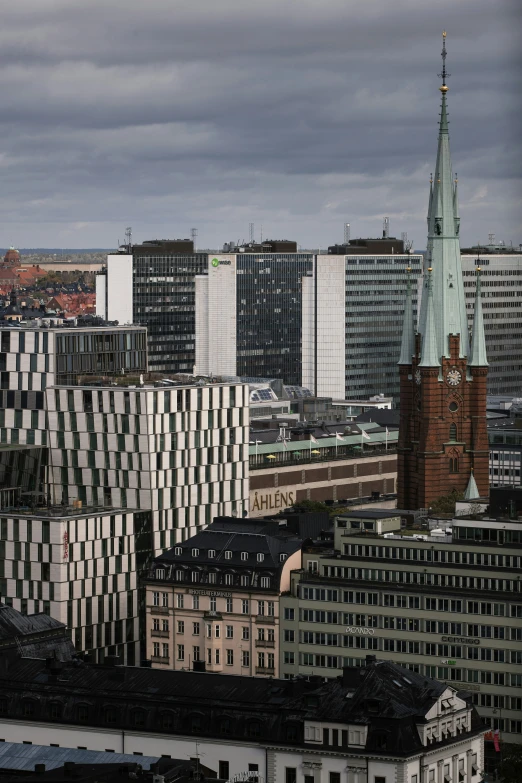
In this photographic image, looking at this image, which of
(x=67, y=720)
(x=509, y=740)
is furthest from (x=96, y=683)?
(x=509, y=740)

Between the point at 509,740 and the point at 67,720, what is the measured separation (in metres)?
35.4

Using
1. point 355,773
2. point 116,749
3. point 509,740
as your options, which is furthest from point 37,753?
point 509,740

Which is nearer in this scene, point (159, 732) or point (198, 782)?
point (198, 782)

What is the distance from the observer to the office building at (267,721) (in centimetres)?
17125

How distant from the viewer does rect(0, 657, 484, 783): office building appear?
171 meters

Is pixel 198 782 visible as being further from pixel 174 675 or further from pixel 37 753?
pixel 174 675

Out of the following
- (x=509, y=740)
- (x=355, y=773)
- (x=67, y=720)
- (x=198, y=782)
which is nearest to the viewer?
(x=198, y=782)

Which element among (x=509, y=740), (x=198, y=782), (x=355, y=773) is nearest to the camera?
(x=198, y=782)

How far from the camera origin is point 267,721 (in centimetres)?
17688

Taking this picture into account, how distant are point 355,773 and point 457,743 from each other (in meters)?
8.25

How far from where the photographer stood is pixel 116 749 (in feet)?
594

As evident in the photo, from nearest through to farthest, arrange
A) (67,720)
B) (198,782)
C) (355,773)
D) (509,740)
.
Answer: (198,782) < (355,773) < (67,720) < (509,740)

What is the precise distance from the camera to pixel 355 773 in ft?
561

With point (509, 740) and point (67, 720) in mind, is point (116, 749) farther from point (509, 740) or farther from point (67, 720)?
point (509, 740)
